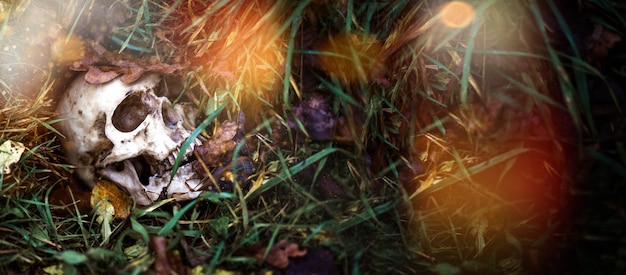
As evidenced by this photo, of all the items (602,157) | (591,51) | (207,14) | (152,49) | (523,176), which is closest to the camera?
(602,157)

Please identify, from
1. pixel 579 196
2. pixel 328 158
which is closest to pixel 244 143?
pixel 328 158

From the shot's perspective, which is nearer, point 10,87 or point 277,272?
point 277,272

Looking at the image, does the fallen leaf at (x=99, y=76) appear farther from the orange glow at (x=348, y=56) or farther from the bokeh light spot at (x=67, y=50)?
the orange glow at (x=348, y=56)

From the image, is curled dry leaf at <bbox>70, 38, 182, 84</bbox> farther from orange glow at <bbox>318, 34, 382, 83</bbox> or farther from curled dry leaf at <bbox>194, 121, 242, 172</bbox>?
orange glow at <bbox>318, 34, 382, 83</bbox>

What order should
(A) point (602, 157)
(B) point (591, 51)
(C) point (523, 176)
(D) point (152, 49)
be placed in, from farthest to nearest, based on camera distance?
(D) point (152, 49) < (C) point (523, 176) < (B) point (591, 51) < (A) point (602, 157)

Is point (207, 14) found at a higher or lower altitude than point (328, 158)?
higher

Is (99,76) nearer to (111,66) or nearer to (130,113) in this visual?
(111,66)

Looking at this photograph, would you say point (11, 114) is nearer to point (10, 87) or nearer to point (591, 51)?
point (10, 87)

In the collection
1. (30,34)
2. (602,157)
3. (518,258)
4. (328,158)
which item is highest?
(30,34)

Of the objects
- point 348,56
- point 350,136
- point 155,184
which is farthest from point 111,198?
point 348,56
